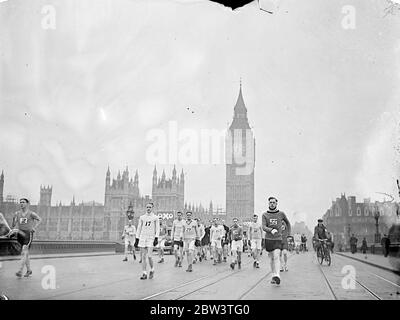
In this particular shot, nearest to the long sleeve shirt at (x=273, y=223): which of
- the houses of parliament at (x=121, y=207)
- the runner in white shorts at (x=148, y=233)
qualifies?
the runner in white shorts at (x=148, y=233)

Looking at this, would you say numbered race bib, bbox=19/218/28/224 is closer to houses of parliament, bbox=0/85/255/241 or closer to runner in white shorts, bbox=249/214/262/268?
runner in white shorts, bbox=249/214/262/268

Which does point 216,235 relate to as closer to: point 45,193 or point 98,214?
point 45,193

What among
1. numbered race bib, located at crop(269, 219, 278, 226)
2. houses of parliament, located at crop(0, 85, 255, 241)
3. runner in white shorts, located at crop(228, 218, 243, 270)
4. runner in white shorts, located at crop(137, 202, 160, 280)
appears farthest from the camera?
houses of parliament, located at crop(0, 85, 255, 241)

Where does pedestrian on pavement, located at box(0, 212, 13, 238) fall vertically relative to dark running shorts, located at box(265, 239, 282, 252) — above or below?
above

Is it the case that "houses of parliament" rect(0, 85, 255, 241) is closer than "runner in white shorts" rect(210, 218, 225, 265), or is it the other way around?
"runner in white shorts" rect(210, 218, 225, 265)

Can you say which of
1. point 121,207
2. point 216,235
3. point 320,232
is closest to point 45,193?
point 121,207

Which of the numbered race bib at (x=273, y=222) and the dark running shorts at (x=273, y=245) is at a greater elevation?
the numbered race bib at (x=273, y=222)

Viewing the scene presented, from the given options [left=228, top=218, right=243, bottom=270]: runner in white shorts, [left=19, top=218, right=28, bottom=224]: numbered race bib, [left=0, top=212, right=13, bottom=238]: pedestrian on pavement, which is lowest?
[left=228, top=218, right=243, bottom=270]: runner in white shorts

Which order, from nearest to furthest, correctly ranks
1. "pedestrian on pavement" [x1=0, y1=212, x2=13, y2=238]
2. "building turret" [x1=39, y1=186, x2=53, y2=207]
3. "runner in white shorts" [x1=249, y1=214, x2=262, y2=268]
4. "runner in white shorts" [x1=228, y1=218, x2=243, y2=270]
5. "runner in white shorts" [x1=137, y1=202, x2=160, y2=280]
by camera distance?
"pedestrian on pavement" [x1=0, y1=212, x2=13, y2=238] → "runner in white shorts" [x1=137, y1=202, x2=160, y2=280] → "runner in white shorts" [x1=228, y1=218, x2=243, y2=270] → "runner in white shorts" [x1=249, y1=214, x2=262, y2=268] → "building turret" [x1=39, y1=186, x2=53, y2=207]

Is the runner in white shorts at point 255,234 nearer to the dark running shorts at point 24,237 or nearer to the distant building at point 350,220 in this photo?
the dark running shorts at point 24,237

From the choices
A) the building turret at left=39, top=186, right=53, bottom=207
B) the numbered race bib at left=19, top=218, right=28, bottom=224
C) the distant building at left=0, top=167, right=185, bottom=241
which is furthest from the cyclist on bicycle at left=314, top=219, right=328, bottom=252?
the distant building at left=0, top=167, right=185, bottom=241
